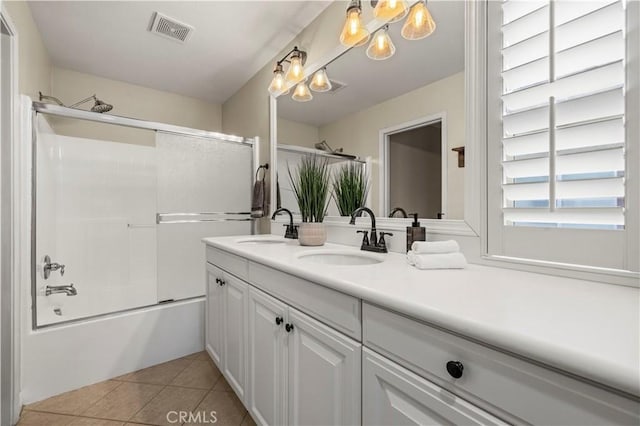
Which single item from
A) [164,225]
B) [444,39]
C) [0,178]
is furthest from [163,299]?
[444,39]

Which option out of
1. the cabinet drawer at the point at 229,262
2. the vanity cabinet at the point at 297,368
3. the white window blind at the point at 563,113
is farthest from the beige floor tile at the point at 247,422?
the white window blind at the point at 563,113

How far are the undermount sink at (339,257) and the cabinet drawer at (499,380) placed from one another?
61 cm

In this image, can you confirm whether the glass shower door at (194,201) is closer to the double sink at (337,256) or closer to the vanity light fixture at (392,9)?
the double sink at (337,256)

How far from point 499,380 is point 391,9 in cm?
143

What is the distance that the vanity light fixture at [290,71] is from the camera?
1.93 metres

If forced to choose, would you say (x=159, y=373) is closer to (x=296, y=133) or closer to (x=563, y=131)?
(x=296, y=133)

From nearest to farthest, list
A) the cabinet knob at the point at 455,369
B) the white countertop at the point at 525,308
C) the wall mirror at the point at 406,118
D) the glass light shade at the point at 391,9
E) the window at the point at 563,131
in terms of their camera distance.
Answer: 1. the white countertop at the point at 525,308
2. the cabinet knob at the point at 455,369
3. the window at the point at 563,131
4. the wall mirror at the point at 406,118
5. the glass light shade at the point at 391,9

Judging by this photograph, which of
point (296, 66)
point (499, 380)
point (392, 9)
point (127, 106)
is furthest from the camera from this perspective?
point (127, 106)

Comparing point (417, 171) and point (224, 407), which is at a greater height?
point (417, 171)

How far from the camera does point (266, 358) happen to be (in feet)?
3.78

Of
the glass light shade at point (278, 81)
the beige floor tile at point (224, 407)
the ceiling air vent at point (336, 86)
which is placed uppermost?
the glass light shade at point (278, 81)

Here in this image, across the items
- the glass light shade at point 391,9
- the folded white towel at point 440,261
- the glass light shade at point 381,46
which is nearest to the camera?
the folded white towel at point 440,261

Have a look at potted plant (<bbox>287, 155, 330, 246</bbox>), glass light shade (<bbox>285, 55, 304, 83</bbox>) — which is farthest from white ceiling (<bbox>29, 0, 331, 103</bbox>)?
potted plant (<bbox>287, 155, 330, 246</bbox>)

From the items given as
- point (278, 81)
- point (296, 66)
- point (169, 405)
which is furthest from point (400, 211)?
point (169, 405)
